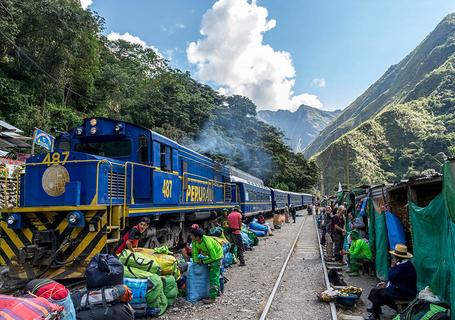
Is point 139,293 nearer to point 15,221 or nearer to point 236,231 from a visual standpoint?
point 15,221

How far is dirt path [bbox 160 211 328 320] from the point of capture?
6.44m

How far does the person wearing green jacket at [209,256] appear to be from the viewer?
278 inches

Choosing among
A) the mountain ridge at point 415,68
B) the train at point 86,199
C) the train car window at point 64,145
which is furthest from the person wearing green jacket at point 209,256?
the mountain ridge at point 415,68

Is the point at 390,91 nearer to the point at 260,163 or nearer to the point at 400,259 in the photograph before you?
the point at 260,163

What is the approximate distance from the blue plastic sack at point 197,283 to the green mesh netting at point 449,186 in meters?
4.31

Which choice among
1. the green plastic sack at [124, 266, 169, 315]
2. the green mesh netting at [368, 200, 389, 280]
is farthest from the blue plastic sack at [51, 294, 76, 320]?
the green mesh netting at [368, 200, 389, 280]

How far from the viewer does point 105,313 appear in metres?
4.78

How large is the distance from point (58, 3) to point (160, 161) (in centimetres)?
2071

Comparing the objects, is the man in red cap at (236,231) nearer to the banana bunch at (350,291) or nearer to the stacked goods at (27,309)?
the banana bunch at (350,291)

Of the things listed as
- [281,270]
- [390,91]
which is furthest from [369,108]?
[281,270]

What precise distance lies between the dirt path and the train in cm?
216

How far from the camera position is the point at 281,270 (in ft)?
32.9

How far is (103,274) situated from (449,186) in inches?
180

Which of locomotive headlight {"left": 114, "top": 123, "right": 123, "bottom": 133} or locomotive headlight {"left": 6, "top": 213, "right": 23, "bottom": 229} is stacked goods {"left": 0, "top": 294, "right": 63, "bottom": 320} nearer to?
locomotive headlight {"left": 6, "top": 213, "right": 23, "bottom": 229}
